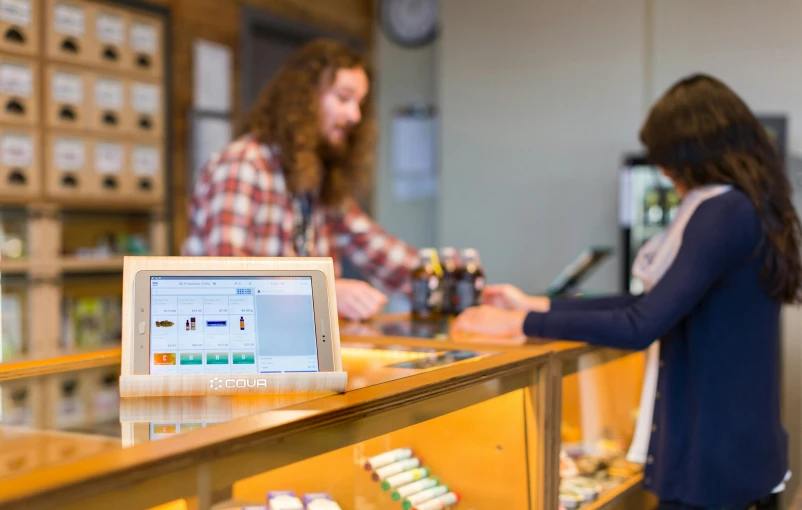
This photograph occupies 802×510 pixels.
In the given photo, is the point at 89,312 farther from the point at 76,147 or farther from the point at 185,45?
the point at 185,45

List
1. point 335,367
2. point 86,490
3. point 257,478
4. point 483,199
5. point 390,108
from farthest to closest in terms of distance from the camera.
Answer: point 390,108 < point 483,199 < point 335,367 < point 257,478 < point 86,490

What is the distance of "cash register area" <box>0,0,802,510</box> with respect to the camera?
3.08ft

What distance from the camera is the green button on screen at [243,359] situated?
41.6 inches

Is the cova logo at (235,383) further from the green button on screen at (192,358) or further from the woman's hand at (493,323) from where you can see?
the woman's hand at (493,323)

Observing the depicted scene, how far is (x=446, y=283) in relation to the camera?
229 cm

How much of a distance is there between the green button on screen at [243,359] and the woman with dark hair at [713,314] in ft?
2.55

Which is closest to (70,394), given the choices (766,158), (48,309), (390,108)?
(766,158)

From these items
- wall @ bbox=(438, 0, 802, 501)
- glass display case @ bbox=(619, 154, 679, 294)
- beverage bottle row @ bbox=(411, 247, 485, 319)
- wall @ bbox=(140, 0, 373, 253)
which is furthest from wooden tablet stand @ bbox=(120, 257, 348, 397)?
wall @ bbox=(438, 0, 802, 501)

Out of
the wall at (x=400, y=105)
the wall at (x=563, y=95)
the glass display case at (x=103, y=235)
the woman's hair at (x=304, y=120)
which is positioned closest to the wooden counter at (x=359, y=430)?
the woman's hair at (x=304, y=120)

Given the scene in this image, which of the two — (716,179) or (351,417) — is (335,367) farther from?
(716,179)

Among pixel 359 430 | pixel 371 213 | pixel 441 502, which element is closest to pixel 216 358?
pixel 359 430

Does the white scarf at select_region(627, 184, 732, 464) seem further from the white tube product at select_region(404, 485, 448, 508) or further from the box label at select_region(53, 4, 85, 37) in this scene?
the box label at select_region(53, 4, 85, 37)

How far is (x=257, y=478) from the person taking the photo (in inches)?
37.5

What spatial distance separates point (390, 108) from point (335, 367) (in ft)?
16.2
